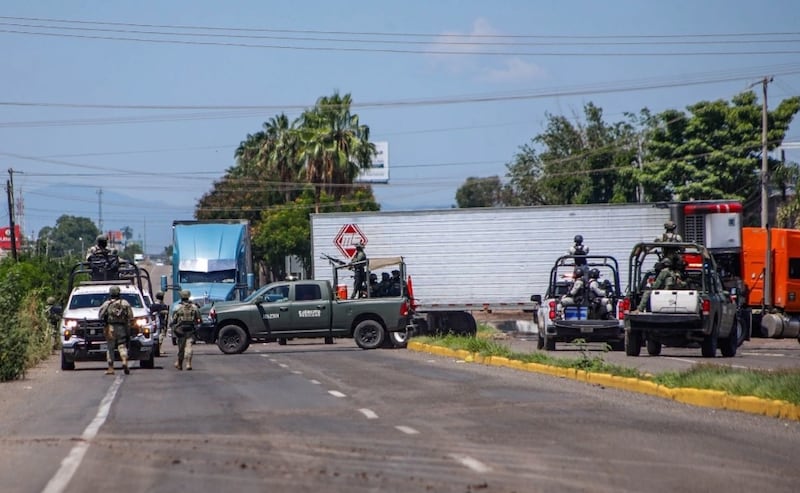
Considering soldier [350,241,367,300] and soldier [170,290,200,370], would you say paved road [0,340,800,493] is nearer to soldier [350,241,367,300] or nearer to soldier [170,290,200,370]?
soldier [170,290,200,370]

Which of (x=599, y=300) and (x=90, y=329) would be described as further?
(x=599, y=300)

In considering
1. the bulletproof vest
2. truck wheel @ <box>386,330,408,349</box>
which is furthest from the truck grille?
truck wheel @ <box>386,330,408,349</box>

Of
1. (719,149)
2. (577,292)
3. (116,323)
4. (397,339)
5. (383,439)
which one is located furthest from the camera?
(719,149)

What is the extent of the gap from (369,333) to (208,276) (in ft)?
38.6

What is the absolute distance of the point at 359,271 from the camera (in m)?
37.5

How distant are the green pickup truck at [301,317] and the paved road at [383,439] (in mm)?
11478

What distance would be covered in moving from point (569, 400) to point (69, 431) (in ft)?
21.7

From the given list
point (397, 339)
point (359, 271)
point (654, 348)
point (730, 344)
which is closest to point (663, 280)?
point (654, 348)

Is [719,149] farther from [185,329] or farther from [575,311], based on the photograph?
[185,329]

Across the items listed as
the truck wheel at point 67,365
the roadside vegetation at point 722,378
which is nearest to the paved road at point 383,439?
the roadside vegetation at point 722,378

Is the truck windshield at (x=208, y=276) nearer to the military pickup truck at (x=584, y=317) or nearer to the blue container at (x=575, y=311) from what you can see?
the military pickup truck at (x=584, y=317)

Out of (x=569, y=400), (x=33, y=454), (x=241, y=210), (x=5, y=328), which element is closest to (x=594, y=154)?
(x=241, y=210)

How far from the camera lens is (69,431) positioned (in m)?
14.9

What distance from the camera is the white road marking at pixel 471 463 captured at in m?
11.1
